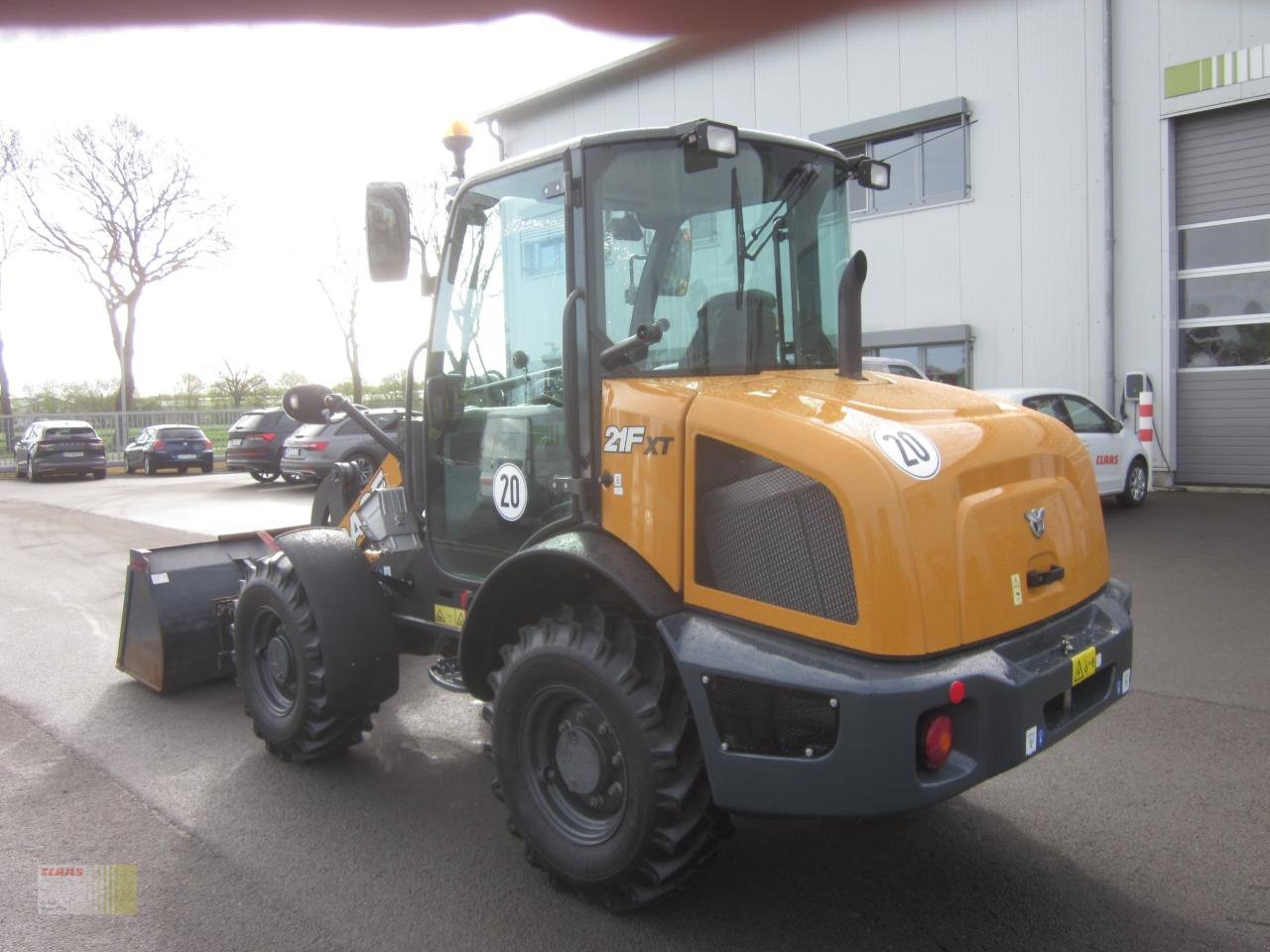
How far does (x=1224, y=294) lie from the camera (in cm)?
1310

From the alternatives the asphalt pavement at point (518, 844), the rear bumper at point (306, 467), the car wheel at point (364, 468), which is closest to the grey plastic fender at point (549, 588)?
the asphalt pavement at point (518, 844)

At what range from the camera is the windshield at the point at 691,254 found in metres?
3.29

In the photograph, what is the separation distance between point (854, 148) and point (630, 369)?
13.9 meters

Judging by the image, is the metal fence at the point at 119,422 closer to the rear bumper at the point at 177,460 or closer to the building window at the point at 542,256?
the rear bumper at the point at 177,460

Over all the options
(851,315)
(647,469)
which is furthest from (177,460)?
(851,315)

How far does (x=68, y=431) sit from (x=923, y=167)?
20.7 m

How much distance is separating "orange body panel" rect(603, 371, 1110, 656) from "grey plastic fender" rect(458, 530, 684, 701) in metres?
0.07

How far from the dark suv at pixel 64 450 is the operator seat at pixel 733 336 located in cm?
2500

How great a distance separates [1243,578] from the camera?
786 cm

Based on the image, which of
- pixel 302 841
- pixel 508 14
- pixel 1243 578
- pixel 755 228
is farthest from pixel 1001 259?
pixel 508 14

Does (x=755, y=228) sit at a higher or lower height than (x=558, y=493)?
higher

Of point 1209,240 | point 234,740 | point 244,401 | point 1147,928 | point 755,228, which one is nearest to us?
point 1147,928

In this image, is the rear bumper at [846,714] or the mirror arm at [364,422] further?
the mirror arm at [364,422]

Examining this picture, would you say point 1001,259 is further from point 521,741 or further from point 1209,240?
point 521,741
